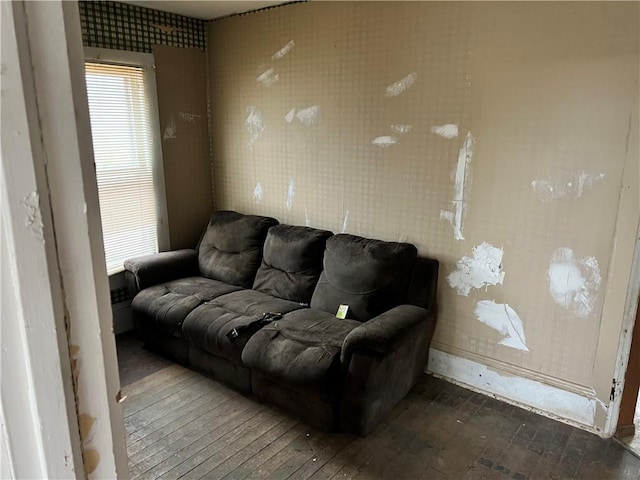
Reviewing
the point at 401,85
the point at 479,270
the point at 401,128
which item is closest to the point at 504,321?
the point at 479,270

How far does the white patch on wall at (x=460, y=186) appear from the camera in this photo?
104 inches

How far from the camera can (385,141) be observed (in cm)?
296

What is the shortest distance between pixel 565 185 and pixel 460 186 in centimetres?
55

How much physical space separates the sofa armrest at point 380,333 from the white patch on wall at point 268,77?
194 centimetres

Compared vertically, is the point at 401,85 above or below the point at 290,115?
above

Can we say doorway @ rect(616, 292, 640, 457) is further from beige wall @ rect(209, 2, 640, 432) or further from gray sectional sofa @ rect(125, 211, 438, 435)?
gray sectional sofa @ rect(125, 211, 438, 435)

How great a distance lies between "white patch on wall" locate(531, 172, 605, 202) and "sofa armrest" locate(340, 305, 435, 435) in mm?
923

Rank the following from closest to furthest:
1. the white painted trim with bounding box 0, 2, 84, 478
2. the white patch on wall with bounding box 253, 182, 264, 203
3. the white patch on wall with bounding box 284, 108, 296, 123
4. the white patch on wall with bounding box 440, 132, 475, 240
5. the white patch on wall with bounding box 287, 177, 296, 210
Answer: the white painted trim with bounding box 0, 2, 84, 478, the white patch on wall with bounding box 440, 132, 475, 240, the white patch on wall with bounding box 284, 108, 296, 123, the white patch on wall with bounding box 287, 177, 296, 210, the white patch on wall with bounding box 253, 182, 264, 203

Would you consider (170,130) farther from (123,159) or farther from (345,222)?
(345,222)

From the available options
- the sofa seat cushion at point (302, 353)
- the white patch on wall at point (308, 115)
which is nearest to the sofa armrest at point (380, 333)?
the sofa seat cushion at point (302, 353)

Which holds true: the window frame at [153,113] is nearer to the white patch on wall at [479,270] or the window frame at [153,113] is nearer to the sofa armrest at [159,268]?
the sofa armrest at [159,268]

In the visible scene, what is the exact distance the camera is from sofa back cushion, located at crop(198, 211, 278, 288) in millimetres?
3463

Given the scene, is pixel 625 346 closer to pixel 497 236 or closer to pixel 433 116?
pixel 497 236

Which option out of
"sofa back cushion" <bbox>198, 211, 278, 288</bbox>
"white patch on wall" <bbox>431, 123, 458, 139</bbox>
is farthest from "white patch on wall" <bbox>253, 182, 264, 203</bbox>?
"white patch on wall" <bbox>431, 123, 458, 139</bbox>
